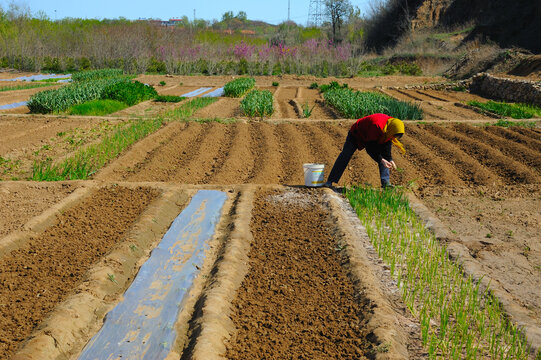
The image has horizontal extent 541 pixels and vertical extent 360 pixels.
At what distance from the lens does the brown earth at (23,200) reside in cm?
607

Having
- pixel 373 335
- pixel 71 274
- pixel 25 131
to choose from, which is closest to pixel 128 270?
pixel 71 274

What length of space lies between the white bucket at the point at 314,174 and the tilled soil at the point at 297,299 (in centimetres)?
118

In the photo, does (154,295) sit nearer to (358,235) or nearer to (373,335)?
(373,335)

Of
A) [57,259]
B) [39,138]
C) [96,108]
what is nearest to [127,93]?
[96,108]

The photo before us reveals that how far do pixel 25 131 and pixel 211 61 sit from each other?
936 inches

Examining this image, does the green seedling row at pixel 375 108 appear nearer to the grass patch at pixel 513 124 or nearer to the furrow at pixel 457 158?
the furrow at pixel 457 158

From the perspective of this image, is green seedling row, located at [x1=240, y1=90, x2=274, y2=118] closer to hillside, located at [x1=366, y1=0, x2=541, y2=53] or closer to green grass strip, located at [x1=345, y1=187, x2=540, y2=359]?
green grass strip, located at [x1=345, y1=187, x2=540, y2=359]

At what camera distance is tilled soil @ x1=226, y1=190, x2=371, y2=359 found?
3.65 m

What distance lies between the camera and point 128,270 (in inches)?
192

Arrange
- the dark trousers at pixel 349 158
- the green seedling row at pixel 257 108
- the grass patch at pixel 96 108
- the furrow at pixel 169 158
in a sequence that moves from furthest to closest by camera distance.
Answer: the grass patch at pixel 96 108
the green seedling row at pixel 257 108
the furrow at pixel 169 158
the dark trousers at pixel 349 158

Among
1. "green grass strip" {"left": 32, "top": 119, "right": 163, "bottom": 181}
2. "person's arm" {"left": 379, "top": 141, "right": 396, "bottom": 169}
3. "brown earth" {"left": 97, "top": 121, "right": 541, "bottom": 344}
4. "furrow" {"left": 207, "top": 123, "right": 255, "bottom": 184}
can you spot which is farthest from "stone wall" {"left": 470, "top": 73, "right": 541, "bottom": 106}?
"green grass strip" {"left": 32, "top": 119, "right": 163, "bottom": 181}

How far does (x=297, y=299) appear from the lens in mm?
4352

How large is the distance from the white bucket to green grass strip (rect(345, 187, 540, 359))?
1027 mm

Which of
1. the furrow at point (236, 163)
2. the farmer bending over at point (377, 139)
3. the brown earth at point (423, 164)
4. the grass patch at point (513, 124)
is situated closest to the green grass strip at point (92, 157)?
the brown earth at point (423, 164)
